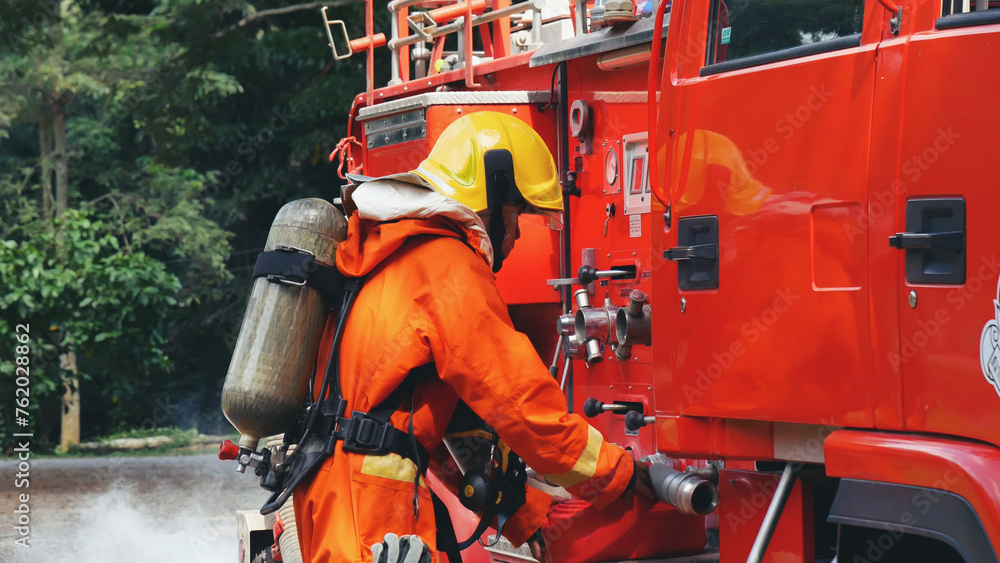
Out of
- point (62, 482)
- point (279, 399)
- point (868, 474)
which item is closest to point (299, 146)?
point (62, 482)

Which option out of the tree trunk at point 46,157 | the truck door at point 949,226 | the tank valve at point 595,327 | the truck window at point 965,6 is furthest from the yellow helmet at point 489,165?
the tree trunk at point 46,157

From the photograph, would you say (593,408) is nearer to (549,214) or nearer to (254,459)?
(549,214)

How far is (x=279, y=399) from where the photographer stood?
142 inches

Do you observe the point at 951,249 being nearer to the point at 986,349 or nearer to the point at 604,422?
the point at 986,349

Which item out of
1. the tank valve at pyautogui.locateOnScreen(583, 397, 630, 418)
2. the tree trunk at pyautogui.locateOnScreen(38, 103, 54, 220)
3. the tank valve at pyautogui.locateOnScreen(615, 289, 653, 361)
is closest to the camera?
the tank valve at pyautogui.locateOnScreen(615, 289, 653, 361)

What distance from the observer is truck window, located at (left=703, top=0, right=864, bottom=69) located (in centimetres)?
296

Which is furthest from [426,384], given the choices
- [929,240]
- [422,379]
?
[929,240]

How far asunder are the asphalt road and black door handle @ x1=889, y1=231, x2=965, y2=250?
19.5ft

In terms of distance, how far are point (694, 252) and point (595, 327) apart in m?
1.05

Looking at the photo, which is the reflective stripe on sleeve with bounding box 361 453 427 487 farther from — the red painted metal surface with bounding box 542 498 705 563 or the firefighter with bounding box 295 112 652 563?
the red painted metal surface with bounding box 542 498 705 563

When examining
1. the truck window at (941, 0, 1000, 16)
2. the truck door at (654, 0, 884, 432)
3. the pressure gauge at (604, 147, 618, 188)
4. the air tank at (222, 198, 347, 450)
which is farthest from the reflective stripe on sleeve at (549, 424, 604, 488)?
the truck window at (941, 0, 1000, 16)

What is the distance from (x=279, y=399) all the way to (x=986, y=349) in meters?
2.01

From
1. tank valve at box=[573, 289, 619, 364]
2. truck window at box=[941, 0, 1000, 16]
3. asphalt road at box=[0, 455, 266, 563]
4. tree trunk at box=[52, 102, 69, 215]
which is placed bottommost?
asphalt road at box=[0, 455, 266, 563]

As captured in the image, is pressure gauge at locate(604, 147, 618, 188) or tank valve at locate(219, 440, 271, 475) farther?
pressure gauge at locate(604, 147, 618, 188)
